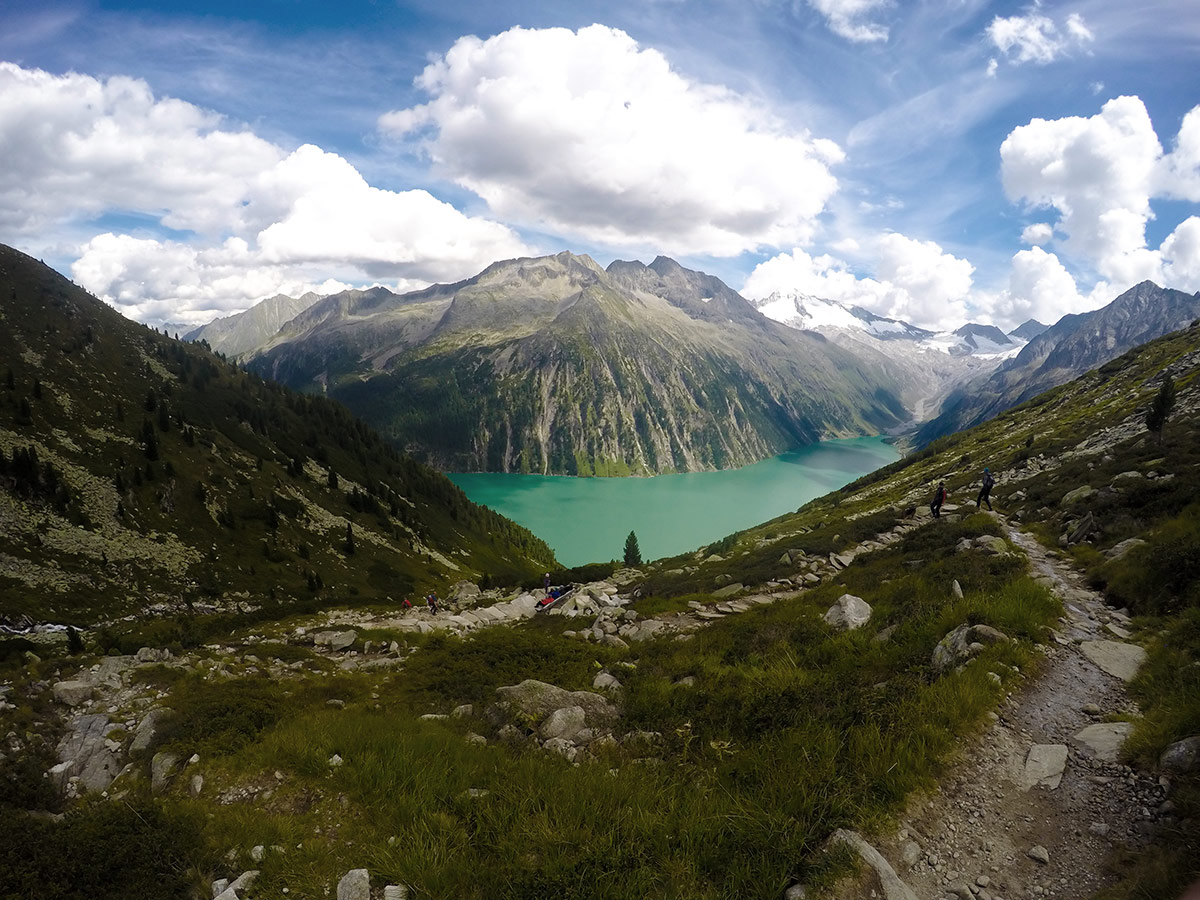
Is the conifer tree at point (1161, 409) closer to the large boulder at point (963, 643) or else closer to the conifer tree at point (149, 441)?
the large boulder at point (963, 643)

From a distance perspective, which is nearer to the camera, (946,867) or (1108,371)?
(946,867)

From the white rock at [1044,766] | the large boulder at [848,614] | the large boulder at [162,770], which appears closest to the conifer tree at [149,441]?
the large boulder at [162,770]

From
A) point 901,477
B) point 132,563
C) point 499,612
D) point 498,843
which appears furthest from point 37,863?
point 901,477

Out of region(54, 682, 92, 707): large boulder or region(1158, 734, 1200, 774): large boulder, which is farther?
region(54, 682, 92, 707): large boulder

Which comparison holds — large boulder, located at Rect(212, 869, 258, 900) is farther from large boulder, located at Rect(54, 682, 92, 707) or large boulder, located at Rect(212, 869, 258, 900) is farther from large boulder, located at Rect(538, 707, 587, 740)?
large boulder, located at Rect(54, 682, 92, 707)

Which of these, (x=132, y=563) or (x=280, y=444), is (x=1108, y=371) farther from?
(x=280, y=444)

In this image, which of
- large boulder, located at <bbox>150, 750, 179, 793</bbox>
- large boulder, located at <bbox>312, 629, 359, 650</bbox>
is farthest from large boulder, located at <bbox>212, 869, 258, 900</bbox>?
large boulder, located at <bbox>312, 629, 359, 650</bbox>
